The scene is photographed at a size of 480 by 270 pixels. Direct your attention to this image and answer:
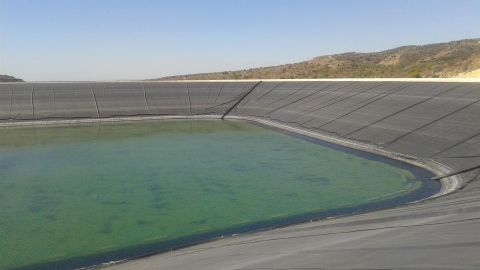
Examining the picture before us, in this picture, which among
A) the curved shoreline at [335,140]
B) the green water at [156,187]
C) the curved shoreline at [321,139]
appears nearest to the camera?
the green water at [156,187]

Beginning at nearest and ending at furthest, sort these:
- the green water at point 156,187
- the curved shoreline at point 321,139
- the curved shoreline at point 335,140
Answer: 1. the green water at point 156,187
2. the curved shoreline at point 321,139
3. the curved shoreline at point 335,140

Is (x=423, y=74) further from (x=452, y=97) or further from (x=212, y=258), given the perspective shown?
(x=212, y=258)

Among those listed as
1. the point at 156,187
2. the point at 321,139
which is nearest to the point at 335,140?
the point at 321,139

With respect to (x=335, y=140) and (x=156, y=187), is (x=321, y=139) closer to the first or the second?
(x=335, y=140)

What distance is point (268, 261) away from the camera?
4.55m

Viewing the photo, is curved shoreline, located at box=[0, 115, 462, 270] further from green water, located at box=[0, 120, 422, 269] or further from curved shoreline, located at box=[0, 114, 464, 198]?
green water, located at box=[0, 120, 422, 269]

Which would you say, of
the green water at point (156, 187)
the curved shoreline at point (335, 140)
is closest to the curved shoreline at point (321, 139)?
the curved shoreline at point (335, 140)

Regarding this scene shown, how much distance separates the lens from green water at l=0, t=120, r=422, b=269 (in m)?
8.30

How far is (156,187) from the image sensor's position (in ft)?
38.4

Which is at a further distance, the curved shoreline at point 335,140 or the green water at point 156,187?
the curved shoreline at point 335,140

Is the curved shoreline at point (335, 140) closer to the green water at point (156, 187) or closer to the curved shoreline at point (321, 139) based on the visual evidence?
the curved shoreline at point (321, 139)

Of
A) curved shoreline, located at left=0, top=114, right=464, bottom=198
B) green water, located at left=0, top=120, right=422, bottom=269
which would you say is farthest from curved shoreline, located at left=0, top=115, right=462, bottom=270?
green water, located at left=0, top=120, right=422, bottom=269

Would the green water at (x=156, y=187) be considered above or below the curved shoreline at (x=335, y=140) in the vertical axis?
below

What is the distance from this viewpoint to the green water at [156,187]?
27.2 ft
